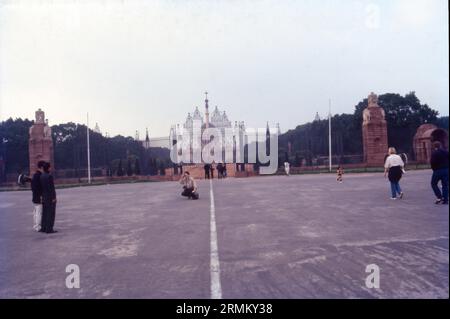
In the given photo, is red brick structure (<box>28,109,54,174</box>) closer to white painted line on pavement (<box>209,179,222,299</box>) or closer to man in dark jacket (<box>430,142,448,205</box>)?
white painted line on pavement (<box>209,179,222,299</box>)

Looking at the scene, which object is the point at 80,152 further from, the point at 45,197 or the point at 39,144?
the point at 45,197

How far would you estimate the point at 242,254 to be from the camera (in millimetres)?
6477

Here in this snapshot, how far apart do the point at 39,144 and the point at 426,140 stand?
3430cm

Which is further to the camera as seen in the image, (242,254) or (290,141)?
(290,141)

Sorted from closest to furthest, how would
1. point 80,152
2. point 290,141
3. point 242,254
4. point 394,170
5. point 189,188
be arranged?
point 242,254, point 394,170, point 189,188, point 80,152, point 290,141

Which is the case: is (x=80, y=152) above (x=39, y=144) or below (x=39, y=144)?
below

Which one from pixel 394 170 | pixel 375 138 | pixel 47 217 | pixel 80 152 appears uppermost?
pixel 375 138

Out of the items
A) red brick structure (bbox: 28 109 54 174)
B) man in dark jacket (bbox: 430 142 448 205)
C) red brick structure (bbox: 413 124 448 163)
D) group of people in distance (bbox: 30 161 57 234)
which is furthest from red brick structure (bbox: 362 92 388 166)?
group of people in distance (bbox: 30 161 57 234)

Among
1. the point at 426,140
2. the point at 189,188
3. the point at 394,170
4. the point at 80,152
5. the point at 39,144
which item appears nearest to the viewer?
the point at 394,170

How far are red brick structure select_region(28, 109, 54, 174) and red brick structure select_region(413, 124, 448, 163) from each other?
109ft

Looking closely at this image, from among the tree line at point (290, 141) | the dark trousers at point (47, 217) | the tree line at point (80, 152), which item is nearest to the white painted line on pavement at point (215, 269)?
the dark trousers at point (47, 217)

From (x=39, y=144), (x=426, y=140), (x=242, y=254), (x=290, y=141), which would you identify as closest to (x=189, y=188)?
(x=242, y=254)

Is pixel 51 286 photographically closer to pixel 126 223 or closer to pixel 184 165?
pixel 126 223

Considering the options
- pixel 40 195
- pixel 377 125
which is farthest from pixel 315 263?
pixel 377 125
